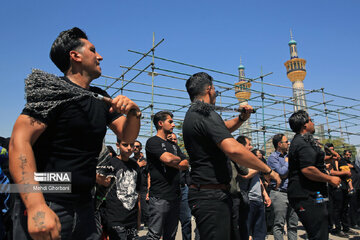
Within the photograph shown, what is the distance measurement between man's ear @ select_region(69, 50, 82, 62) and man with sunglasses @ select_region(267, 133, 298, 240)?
4272 millimetres

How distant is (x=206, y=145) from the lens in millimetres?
2496

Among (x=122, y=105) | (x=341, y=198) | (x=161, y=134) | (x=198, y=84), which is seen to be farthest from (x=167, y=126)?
(x=341, y=198)

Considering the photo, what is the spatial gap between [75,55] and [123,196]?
241 centimetres

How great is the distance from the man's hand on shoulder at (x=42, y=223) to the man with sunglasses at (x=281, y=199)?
4.16 m

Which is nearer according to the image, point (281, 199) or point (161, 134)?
point (161, 134)

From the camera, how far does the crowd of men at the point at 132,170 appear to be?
136 centimetres

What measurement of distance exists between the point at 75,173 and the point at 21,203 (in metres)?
0.28

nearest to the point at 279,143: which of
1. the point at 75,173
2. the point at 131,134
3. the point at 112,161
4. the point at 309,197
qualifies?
the point at 309,197

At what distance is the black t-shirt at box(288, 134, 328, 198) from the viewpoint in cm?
319

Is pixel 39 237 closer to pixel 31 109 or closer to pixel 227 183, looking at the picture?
pixel 31 109

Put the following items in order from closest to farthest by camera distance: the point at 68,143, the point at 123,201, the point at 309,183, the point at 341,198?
the point at 68,143, the point at 309,183, the point at 123,201, the point at 341,198

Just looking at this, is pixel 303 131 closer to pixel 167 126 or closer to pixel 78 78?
pixel 167 126

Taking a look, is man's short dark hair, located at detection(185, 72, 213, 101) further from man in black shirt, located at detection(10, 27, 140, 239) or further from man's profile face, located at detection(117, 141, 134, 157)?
man's profile face, located at detection(117, 141, 134, 157)

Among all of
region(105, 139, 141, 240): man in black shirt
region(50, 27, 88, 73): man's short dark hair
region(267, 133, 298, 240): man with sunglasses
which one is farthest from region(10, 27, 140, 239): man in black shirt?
region(267, 133, 298, 240): man with sunglasses
